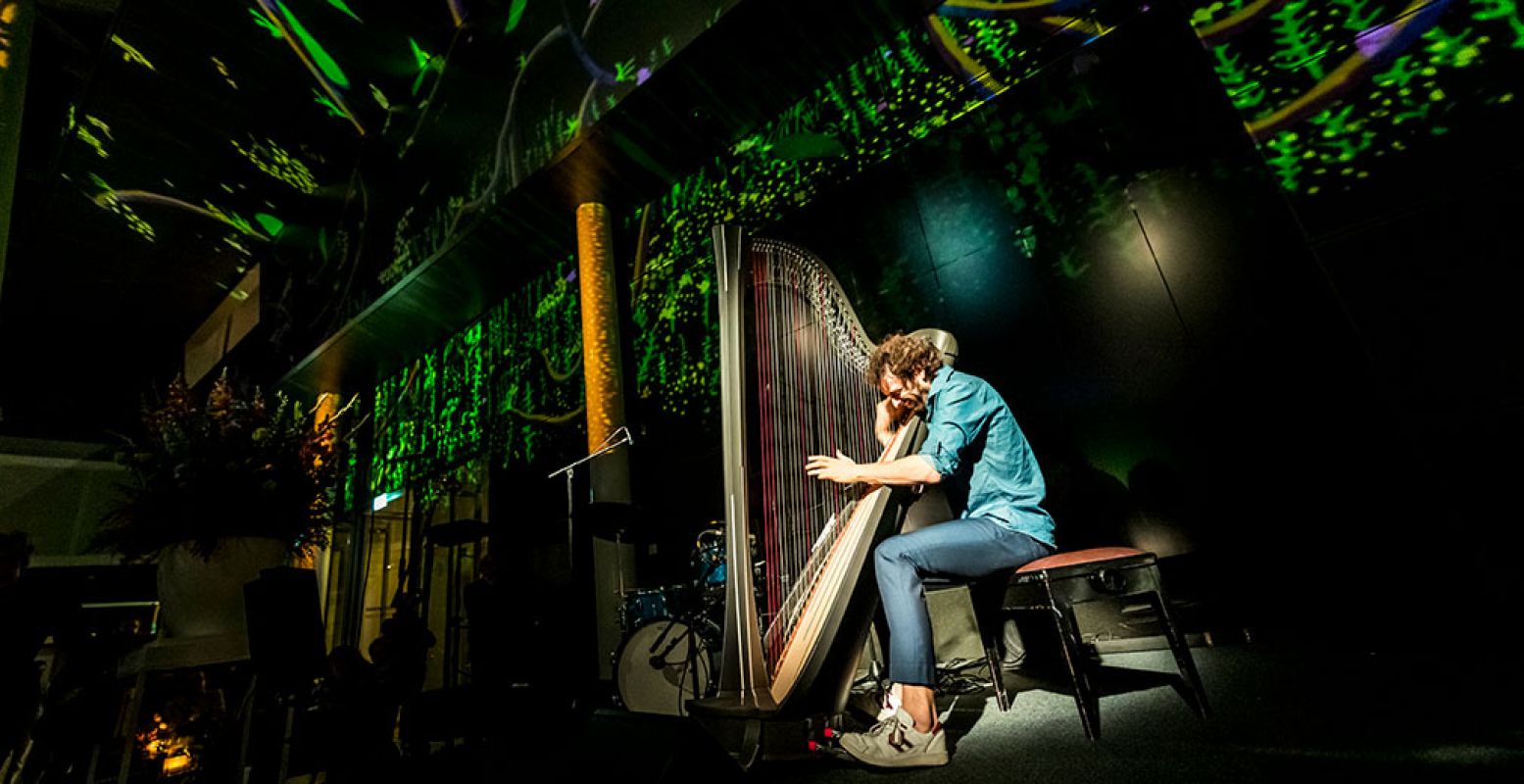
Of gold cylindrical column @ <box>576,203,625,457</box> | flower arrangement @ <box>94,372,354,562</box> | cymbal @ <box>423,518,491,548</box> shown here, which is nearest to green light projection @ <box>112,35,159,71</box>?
gold cylindrical column @ <box>576,203,625,457</box>

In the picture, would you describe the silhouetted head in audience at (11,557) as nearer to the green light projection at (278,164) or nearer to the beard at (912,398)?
the beard at (912,398)

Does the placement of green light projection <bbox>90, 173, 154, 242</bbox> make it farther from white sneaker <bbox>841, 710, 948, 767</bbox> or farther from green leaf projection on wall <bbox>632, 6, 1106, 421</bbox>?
white sneaker <bbox>841, 710, 948, 767</bbox>

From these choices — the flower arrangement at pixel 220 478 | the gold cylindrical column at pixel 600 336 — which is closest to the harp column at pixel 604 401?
the gold cylindrical column at pixel 600 336

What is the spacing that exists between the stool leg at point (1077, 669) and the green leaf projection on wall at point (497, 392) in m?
3.73

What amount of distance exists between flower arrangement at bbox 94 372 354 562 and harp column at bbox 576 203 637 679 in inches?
66.5

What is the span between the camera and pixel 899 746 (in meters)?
1.49

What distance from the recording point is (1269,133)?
2240 millimetres

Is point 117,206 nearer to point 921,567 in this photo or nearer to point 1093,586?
point 921,567

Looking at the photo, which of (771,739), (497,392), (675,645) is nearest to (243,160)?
(497,392)

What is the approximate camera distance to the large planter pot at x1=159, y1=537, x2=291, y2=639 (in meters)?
1.88

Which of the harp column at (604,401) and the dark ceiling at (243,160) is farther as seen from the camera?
the dark ceiling at (243,160)

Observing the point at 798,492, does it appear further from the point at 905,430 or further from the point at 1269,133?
the point at 1269,133

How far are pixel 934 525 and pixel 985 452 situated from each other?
13.6 inches

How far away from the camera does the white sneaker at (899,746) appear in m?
1.46
